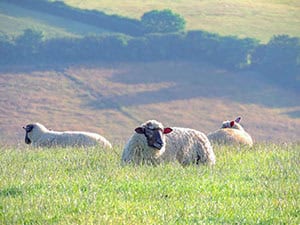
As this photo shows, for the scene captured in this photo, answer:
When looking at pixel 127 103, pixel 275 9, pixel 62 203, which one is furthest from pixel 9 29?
pixel 62 203

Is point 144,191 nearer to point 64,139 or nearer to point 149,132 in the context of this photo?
point 149,132

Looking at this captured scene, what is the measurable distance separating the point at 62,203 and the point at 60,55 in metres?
64.4

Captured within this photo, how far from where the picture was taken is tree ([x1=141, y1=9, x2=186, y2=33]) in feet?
260

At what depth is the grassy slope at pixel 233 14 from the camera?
7512 centimetres

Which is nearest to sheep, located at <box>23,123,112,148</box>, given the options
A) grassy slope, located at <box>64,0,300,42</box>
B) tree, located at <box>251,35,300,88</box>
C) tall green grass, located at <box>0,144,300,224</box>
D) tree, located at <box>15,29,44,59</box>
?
tall green grass, located at <box>0,144,300,224</box>

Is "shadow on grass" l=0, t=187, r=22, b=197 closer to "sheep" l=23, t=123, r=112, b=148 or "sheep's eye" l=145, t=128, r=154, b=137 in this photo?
"sheep's eye" l=145, t=128, r=154, b=137

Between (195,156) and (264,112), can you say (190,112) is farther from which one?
(195,156)

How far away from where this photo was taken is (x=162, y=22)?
8150 centimetres

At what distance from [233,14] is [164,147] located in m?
64.4

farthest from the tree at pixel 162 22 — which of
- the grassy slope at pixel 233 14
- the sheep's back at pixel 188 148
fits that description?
the sheep's back at pixel 188 148

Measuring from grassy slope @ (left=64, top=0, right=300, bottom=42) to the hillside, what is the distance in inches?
188

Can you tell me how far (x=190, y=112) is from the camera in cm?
6397

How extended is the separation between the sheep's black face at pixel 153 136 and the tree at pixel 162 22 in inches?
2535

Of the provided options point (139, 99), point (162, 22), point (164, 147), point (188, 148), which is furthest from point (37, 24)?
point (164, 147)
